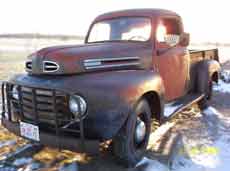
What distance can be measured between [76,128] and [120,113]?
1.58ft

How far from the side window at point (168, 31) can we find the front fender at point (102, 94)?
4.60 ft

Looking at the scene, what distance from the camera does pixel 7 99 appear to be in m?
3.61

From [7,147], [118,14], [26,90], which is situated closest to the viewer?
[26,90]

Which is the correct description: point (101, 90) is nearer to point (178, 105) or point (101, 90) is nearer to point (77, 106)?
point (77, 106)

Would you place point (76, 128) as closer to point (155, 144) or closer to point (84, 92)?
point (84, 92)

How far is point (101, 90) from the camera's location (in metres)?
3.07

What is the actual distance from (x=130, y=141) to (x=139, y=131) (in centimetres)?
27

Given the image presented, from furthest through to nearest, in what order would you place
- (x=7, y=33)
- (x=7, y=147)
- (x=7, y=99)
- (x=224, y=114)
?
(x=7, y=33), (x=224, y=114), (x=7, y=147), (x=7, y=99)

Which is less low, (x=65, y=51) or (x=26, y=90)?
(x=65, y=51)

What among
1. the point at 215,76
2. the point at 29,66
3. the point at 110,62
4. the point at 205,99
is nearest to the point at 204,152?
the point at 110,62

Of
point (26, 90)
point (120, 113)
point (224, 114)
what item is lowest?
point (224, 114)

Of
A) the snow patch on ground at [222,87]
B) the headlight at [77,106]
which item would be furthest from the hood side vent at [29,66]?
the snow patch on ground at [222,87]

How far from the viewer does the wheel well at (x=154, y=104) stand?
388 centimetres

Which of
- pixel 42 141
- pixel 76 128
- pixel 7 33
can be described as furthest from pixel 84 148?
pixel 7 33
